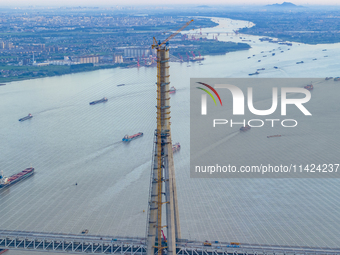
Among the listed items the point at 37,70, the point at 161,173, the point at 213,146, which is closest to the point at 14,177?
the point at 213,146

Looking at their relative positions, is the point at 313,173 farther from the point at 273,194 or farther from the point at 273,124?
the point at 273,124

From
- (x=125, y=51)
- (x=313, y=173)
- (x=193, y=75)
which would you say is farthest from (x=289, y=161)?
(x=125, y=51)

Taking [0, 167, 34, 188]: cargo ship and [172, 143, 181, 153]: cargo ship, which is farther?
[172, 143, 181, 153]: cargo ship

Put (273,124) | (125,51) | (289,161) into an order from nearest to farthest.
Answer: (289,161)
(273,124)
(125,51)

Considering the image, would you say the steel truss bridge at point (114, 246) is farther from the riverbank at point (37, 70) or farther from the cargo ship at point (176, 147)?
the riverbank at point (37, 70)

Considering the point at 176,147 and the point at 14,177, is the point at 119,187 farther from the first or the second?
the point at 176,147

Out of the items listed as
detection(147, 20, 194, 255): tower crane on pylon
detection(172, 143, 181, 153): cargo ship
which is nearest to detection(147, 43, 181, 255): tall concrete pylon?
detection(147, 20, 194, 255): tower crane on pylon

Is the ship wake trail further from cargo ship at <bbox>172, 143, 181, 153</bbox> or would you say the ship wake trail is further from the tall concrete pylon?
the tall concrete pylon
